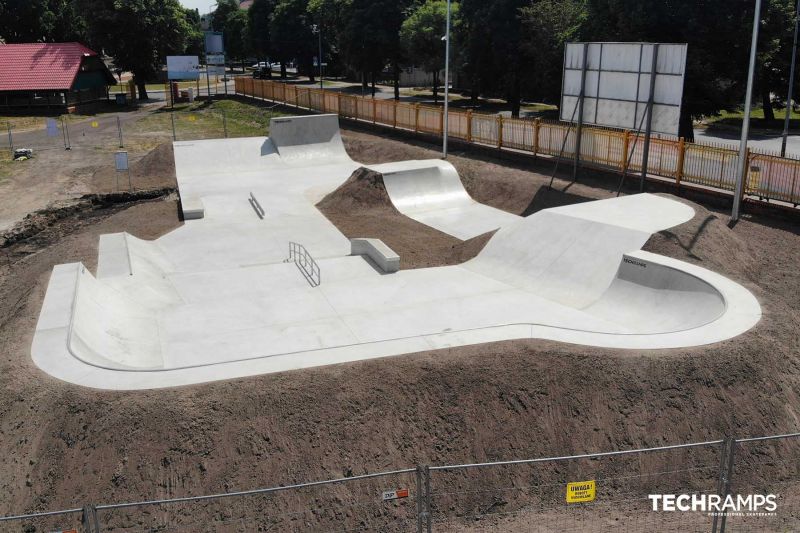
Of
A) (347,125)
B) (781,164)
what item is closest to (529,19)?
(347,125)

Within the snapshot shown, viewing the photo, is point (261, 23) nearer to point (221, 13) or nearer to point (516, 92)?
point (221, 13)

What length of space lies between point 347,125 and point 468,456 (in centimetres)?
3543

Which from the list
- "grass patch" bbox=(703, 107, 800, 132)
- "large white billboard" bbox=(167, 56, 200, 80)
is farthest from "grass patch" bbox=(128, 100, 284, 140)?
"grass patch" bbox=(703, 107, 800, 132)

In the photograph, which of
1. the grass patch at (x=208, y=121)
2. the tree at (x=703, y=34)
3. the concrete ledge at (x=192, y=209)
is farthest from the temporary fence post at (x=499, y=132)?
the grass patch at (x=208, y=121)

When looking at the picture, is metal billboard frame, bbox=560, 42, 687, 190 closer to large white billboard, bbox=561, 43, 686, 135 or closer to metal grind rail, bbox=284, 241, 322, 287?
large white billboard, bbox=561, 43, 686, 135

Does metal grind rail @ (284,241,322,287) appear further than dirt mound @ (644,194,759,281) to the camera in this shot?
Yes

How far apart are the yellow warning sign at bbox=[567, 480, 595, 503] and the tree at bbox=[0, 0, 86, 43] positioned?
7148cm

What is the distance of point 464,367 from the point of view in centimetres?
1184

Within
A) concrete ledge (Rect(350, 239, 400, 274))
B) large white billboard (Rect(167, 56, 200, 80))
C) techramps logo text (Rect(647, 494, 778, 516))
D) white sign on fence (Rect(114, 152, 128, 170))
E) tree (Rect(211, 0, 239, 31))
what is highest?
tree (Rect(211, 0, 239, 31))

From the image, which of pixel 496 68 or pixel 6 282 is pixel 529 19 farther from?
pixel 6 282

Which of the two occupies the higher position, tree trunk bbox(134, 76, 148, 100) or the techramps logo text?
tree trunk bbox(134, 76, 148, 100)

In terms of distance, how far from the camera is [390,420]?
11.0m

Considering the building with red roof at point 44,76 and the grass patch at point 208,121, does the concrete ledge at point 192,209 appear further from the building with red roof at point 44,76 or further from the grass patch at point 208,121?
the building with red roof at point 44,76

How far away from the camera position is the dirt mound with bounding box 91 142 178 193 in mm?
31578
